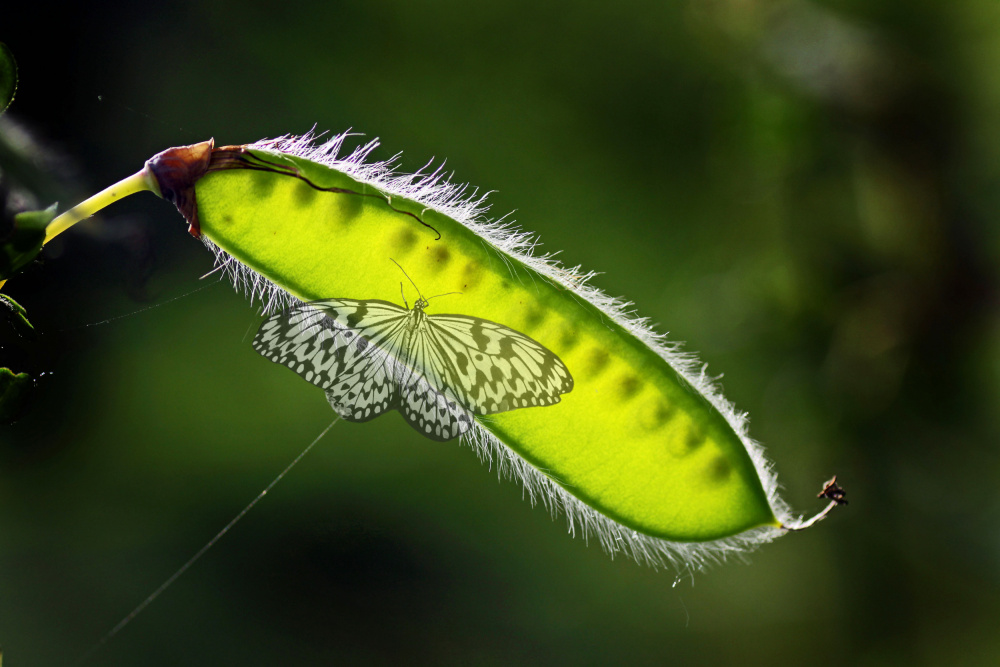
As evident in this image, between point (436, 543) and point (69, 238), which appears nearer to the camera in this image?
point (69, 238)

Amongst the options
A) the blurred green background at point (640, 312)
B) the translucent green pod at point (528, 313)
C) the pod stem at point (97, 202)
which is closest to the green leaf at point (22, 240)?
the pod stem at point (97, 202)

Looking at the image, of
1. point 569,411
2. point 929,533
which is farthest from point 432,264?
point 929,533

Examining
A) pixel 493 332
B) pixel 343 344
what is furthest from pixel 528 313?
pixel 343 344

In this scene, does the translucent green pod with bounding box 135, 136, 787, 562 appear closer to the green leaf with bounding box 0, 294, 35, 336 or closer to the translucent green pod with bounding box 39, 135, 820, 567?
the translucent green pod with bounding box 39, 135, 820, 567

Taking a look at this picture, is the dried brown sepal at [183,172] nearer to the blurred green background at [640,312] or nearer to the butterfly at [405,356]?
the butterfly at [405,356]

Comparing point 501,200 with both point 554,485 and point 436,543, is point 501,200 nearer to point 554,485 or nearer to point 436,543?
point 436,543

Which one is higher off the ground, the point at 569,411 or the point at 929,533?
the point at 929,533

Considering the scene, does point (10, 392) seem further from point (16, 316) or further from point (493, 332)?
point (493, 332)

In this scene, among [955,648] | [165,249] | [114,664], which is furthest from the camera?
[955,648]
